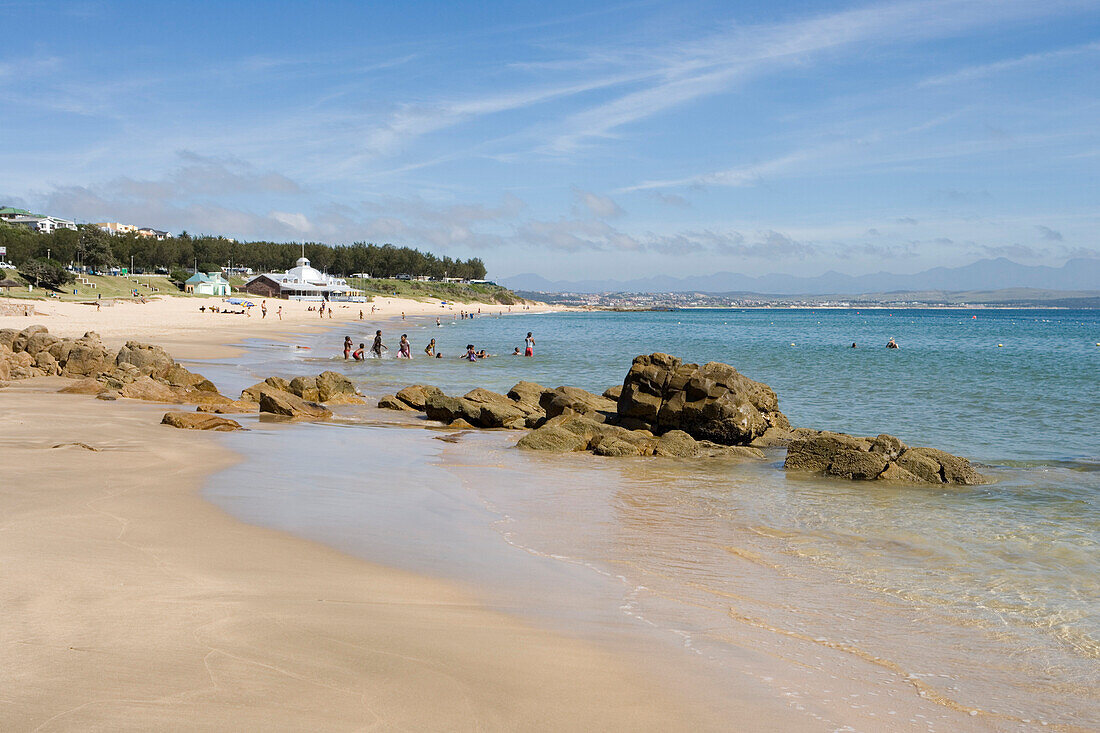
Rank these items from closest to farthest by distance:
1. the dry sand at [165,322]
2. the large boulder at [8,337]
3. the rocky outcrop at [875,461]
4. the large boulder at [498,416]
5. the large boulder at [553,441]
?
the rocky outcrop at [875,461] → the large boulder at [553,441] → the large boulder at [498,416] → the large boulder at [8,337] → the dry sand at [165,322]

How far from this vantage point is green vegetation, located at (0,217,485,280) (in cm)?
10050

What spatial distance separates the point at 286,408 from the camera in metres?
18.5

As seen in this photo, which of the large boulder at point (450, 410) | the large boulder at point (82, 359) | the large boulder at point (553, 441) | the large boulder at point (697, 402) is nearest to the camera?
the large boulder at point (553, 441)

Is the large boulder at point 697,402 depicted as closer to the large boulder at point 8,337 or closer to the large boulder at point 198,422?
the large boulder at point 198,422

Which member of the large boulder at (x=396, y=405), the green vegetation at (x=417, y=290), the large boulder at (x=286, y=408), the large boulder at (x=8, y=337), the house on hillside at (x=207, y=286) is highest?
the green vegetation at (x=417, y=290)

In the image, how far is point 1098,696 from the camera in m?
5.50

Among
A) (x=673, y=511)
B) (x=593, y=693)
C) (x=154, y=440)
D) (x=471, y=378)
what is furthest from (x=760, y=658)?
(x=471, y=378)

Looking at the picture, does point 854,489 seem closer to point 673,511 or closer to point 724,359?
point 673,511

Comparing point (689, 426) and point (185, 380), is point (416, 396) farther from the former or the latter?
point (689, 426)

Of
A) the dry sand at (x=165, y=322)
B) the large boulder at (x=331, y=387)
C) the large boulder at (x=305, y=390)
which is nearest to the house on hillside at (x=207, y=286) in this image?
the dry sand at (x=165, y=322)

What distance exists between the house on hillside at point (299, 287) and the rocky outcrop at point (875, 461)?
112948 mm

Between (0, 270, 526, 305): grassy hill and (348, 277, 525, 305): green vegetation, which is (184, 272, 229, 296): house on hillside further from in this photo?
(348, 277, 525, 305): green vegetation

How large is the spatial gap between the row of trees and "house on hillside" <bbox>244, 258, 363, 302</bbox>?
840 cm

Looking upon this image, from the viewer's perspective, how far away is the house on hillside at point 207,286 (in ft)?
330
